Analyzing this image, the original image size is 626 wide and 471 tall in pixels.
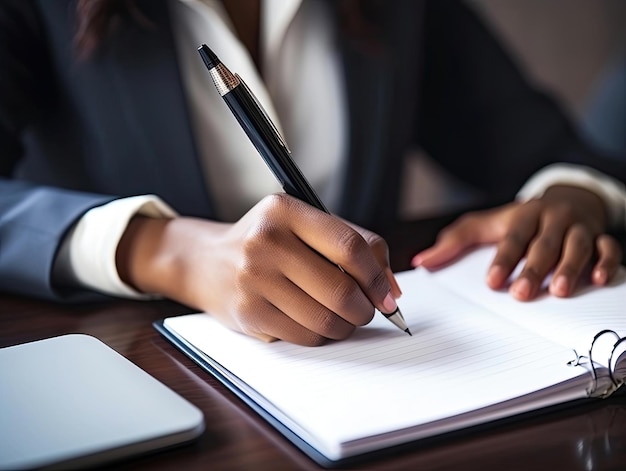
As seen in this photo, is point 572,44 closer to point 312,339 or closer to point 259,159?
point 259,159

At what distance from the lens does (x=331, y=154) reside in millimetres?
1175

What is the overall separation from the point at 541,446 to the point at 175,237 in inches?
15.1

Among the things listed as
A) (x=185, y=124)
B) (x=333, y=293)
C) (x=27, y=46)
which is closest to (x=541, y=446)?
(x=333, y=293)

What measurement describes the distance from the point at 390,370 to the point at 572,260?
28cm

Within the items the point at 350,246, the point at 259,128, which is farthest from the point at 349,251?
the point at 259,128

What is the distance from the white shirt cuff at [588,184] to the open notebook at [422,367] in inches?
9.8

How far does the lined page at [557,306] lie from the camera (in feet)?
2.20

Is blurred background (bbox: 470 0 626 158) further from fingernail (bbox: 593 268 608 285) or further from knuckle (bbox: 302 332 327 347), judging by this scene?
knuckle (bbox: 302 332 327 347)

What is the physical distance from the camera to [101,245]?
784 millimetres

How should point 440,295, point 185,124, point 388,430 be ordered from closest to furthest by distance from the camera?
point 388,430
point 440,295
point 185,124

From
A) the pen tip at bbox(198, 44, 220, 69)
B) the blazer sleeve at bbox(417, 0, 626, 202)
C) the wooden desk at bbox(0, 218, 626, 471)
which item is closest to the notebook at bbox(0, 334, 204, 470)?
the wooden desk at bbox(0, 218, 626, 471)

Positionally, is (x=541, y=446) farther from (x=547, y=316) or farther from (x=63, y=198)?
(x=63, y=198)

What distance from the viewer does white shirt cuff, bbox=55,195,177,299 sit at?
783 mm

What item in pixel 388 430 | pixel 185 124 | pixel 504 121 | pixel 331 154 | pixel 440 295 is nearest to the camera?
pixel 388 430
